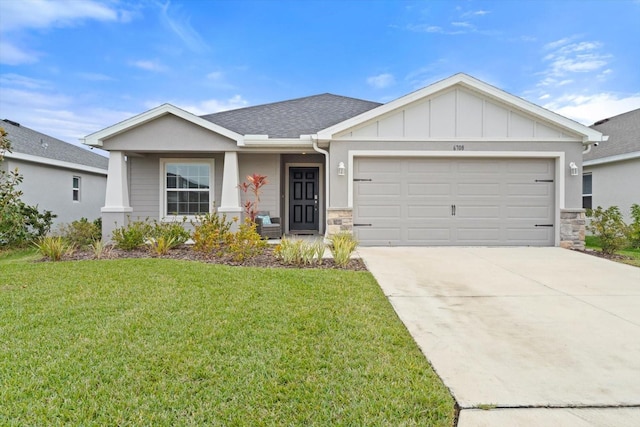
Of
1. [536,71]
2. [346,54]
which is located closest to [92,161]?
[346,54]

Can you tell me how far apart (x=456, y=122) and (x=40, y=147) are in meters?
14.7

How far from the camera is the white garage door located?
9281 mm

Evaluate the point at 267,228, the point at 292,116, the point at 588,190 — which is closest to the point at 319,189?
the point at 267,228

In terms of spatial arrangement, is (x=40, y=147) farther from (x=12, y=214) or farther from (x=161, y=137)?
(x=161, y=137)

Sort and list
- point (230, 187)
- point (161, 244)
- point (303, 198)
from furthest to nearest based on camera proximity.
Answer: point (303, 198), point (230, 187), point (161, 244)

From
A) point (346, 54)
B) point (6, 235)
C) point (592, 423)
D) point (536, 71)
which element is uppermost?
point (346, 54)

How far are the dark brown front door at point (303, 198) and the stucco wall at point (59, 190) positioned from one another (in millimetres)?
8937

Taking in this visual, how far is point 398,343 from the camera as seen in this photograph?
3.36 m

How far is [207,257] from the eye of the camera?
742cm

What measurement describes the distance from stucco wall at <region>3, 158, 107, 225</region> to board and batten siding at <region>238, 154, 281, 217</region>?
7.46 metres

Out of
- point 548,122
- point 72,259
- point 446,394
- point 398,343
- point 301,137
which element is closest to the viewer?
point 446,394

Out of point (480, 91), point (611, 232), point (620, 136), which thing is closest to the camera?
point (611, 232)

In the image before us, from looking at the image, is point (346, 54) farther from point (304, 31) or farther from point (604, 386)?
point (604, 386)

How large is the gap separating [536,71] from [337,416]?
16216 mm
